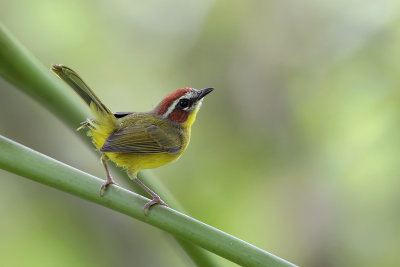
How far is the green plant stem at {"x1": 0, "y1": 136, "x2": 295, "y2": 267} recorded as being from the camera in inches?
47.7

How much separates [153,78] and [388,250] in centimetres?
287

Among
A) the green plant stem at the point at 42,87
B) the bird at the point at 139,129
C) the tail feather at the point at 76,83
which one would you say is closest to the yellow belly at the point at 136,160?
the bird at the point at 139,129

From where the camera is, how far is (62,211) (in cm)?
392

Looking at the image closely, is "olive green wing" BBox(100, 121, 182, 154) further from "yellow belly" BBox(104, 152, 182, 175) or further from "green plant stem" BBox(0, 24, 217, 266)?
"green plant stem" BBox(0, 24, 217, 266)

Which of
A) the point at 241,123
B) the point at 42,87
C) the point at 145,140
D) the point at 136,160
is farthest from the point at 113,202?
the point at 241,123

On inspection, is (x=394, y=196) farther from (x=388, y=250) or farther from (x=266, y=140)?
(x=266, y=140)

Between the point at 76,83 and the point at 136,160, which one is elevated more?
the point at 76,83

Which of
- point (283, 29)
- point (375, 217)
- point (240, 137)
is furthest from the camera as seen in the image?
point (283, 29)

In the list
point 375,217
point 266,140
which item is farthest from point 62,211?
point 375,217

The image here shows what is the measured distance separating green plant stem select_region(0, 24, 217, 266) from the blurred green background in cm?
216

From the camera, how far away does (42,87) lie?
1.46 meters

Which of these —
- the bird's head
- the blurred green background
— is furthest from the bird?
the blurred green background

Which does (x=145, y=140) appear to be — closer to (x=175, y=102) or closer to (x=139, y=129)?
(x=139, y=129)

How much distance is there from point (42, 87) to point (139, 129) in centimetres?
152
